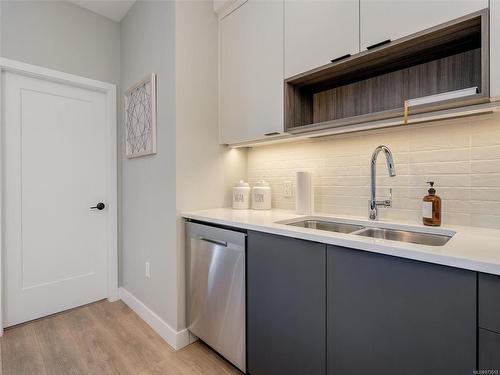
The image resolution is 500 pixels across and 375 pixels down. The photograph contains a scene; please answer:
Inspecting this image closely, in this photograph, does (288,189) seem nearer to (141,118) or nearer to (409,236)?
(409,236)

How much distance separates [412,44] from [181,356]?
2173mm

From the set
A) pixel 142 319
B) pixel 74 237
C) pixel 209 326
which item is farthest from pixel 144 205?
pixel 209 326

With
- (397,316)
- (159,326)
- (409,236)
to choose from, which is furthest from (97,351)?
(409,236)

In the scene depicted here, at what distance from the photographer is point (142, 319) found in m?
2.23

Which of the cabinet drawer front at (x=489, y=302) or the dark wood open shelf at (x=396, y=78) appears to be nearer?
the cabinet drawer front at (x=489, y=302)

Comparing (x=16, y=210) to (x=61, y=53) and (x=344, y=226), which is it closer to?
(x=61, y=53)

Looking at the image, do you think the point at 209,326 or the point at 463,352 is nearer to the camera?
the point at 463,352

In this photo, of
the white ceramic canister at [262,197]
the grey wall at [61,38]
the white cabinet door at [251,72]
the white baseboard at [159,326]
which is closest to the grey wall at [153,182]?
the white baseboard at [159,326]

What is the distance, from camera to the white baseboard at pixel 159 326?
6.08 ft

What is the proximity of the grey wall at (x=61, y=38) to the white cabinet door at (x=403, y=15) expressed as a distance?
2.30m

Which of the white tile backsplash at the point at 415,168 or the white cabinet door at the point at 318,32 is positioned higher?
the white cabinet door at the point at 318,32

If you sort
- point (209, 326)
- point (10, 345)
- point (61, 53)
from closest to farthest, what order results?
point (209, 326), point (10, 345), point (61, 53)

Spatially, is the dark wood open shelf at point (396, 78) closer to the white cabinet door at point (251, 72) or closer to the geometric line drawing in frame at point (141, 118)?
the white cabinet door at point (251, 72)

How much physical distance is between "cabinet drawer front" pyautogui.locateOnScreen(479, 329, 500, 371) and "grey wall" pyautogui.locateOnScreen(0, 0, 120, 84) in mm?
3056
